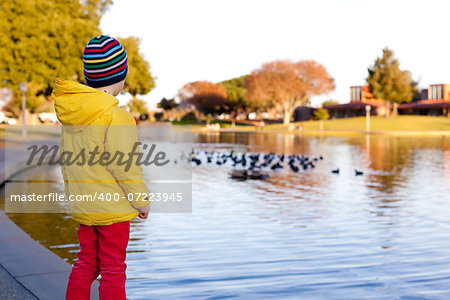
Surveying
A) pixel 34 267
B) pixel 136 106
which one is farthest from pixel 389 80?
pixel 34 267

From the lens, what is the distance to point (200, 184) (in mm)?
13117

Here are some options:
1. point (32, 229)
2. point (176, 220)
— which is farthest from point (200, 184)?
point (32, 229)

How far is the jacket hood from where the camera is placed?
10.3 feet

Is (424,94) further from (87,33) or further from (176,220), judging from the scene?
(176,220)

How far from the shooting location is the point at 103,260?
10.7ft

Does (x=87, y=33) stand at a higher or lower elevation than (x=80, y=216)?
higher

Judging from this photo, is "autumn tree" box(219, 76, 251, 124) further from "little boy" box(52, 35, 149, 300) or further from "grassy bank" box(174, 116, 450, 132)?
"little boy" box(52, 35, 149, 300)

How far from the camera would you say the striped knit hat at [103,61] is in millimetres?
3281

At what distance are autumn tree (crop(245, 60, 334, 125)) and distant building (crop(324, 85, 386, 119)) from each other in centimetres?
1395

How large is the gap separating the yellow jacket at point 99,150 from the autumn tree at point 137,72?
4488 cm

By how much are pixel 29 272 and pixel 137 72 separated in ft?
159

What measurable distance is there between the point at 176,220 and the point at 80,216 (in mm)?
5299

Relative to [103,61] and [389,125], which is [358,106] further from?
[103,61]

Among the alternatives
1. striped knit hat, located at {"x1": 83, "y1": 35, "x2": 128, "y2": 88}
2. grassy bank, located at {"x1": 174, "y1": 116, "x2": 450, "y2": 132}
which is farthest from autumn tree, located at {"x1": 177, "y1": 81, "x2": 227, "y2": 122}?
striped knit hat, located at {"x1": 83, "y1": 35, "x2": 128, "y2": 88}
